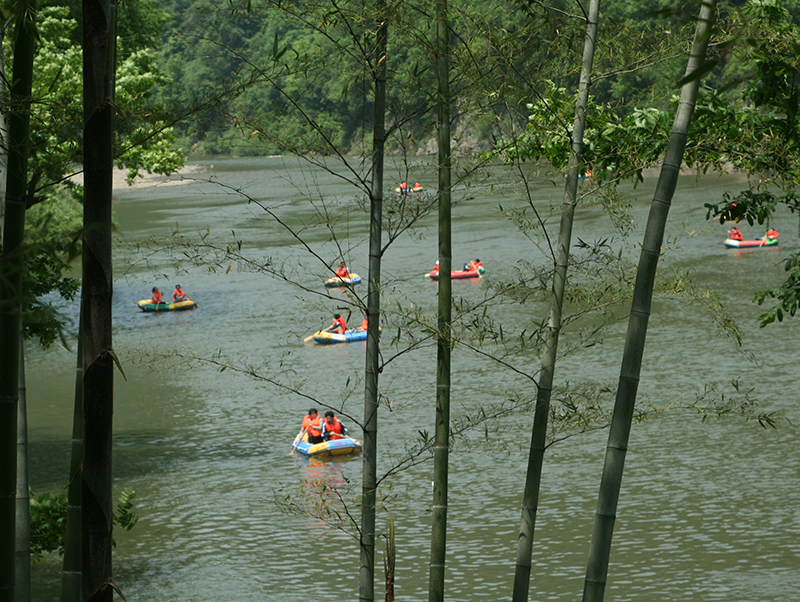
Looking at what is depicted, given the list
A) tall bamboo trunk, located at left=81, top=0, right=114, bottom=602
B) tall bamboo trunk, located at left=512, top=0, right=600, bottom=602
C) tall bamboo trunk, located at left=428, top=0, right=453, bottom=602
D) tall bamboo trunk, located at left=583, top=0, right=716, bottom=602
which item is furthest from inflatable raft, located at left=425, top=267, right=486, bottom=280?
tall bamboo trunk, located at left=81, top=0, right=114, bottom=602

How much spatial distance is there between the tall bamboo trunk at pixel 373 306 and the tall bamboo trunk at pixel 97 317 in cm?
328

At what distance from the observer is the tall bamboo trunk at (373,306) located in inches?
263

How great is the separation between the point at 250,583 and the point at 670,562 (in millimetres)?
6390

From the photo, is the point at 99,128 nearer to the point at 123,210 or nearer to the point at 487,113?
the point at 487,113

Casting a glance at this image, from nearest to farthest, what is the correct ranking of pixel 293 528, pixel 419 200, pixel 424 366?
pixel 419 200, pixel 293 528, pixel 424 366

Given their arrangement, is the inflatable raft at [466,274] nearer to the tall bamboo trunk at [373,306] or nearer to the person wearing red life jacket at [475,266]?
the person wearing red life jacket at [475,266]

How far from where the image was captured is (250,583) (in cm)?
1428

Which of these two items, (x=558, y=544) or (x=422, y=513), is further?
(x=422, y=513)

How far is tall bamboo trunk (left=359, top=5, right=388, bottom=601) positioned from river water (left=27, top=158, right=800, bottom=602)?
187 millimetres

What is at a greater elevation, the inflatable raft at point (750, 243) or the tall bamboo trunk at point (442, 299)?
the tall bamboo trunk at point (442, 299)

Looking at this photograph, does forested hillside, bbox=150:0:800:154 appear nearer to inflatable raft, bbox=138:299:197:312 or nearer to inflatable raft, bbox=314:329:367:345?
inflatable raft, bbox=314:329:367:345

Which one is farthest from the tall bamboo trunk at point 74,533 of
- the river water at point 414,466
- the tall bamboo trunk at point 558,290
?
the tall bamboo trunk at point 558,290

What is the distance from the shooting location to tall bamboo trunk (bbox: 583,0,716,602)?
5.54m

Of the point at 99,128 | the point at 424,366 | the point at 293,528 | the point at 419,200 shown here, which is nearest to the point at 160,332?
the point at 424,366
